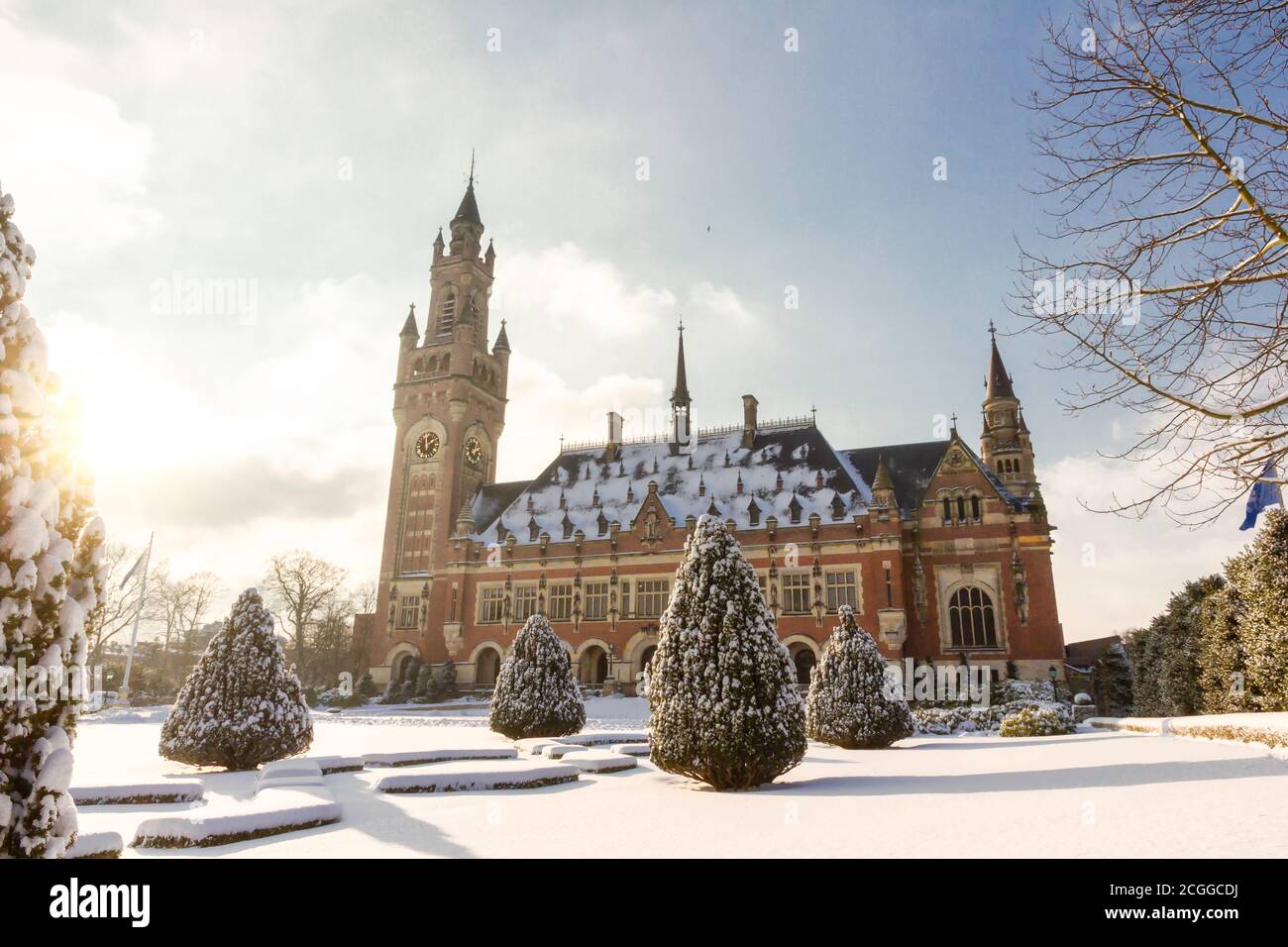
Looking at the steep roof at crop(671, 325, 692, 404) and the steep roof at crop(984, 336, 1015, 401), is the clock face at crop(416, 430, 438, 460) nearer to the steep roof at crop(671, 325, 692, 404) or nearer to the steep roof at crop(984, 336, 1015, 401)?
the steep roof at crop(671, 325, 692, 404)

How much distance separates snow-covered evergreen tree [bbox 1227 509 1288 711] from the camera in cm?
1681

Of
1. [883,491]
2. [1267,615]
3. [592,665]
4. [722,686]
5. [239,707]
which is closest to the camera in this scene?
[722,686]

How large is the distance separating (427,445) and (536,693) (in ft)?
114

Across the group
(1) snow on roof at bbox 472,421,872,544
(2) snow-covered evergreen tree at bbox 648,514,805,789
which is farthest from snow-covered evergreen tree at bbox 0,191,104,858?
(1) snow on roof at bbox 472,421,872,544

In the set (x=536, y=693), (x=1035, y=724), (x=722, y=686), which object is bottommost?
(x=1035, y=724)

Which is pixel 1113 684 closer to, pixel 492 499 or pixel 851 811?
pixel 851 811

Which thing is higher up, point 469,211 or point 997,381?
point 469,211

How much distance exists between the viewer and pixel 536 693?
64.4 feet

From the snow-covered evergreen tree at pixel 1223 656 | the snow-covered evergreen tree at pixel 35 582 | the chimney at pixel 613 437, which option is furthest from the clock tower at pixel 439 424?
the snow-covered evergreen tree at pixel 35 582

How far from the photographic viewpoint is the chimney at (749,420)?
4744cm

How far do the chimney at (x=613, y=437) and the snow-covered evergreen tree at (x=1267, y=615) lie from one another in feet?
121

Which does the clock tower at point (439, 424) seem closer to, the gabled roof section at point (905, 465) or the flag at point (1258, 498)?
the gabled roof section at point (905, 465)

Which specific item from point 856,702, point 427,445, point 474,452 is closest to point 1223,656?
point 856,702
